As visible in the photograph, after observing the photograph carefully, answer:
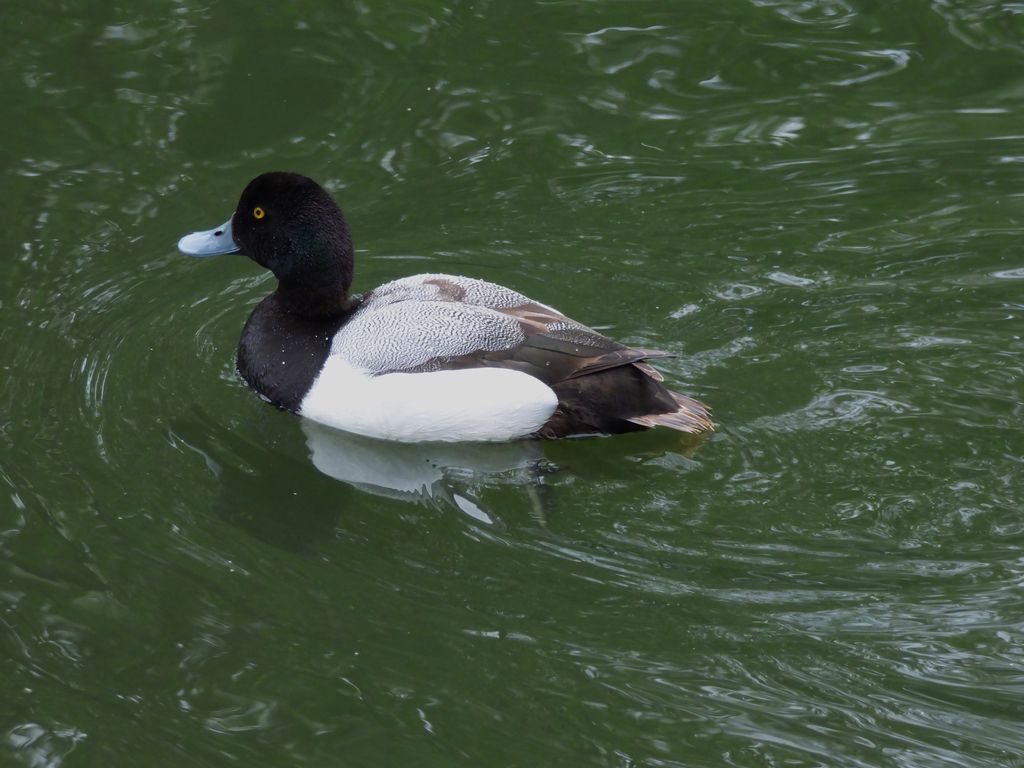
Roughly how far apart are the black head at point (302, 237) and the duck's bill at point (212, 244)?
0.67ft

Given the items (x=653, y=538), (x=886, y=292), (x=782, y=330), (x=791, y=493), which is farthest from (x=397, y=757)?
(x=886, y=292)

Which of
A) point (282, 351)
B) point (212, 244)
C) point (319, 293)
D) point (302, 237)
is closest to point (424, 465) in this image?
point (282, 351)

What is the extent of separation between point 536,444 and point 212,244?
1.90 metres

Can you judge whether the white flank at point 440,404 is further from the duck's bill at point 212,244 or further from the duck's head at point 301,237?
the duck's bill at point 212,244

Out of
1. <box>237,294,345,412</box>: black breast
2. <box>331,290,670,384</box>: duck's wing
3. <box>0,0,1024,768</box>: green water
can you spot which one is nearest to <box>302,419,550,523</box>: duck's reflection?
<box>0,0,1024,768</box>: green water

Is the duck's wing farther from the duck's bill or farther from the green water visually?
the duck's bill

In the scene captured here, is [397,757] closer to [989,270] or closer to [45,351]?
[45,351]

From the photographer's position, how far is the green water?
16.6 feet

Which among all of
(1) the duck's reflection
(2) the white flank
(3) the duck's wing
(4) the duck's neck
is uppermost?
(4) the duck's neck

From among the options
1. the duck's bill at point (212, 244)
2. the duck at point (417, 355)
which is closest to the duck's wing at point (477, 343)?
the duck at point (417, 355)

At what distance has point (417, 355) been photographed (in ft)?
21.8

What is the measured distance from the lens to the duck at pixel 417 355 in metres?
6.55

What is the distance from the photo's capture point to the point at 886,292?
292 inches

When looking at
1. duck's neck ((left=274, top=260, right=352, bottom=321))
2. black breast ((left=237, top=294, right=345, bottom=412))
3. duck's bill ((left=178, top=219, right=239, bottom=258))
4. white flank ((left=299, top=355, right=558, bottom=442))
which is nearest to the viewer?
white flank ((left=299, top=355, right=558, bottom=442))
